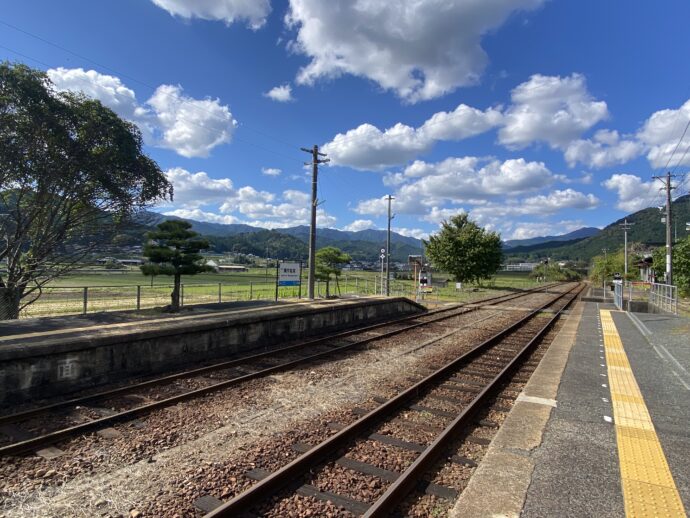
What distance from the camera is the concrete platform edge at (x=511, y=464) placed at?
12.0ft

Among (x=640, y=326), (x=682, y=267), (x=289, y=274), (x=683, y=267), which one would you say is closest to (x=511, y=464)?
(x=640, y=326)

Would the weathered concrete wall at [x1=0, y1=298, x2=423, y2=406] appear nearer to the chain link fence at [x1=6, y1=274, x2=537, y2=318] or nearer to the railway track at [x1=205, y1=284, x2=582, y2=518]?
the chain link fence at [x1=6, y1=274, x2=537, y2=318]

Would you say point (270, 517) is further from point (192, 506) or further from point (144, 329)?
point (144, 329)

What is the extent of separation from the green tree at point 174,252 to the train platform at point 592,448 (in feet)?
44.5

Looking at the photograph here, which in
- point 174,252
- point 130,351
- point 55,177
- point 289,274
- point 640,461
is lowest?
point 640,461

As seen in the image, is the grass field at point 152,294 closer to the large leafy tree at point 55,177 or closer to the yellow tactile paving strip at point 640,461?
the large leafy tree at point 55,177

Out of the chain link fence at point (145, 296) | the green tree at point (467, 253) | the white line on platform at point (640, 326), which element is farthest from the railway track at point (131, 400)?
the green tree at point (467, 253)

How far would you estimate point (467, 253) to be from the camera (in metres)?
49.1

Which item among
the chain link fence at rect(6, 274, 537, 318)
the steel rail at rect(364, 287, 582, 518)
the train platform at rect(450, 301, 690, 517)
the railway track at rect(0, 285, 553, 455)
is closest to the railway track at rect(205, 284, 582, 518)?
the steel rail at rect(364, 287, 582, 518)

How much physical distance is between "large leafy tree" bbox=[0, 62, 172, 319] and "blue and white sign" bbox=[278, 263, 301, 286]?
21.3ft

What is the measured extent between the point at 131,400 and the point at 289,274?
44.3 ft

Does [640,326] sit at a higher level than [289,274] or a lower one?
lower

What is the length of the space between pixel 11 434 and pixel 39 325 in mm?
6241

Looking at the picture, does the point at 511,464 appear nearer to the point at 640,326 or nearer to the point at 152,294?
the point at 640,326
